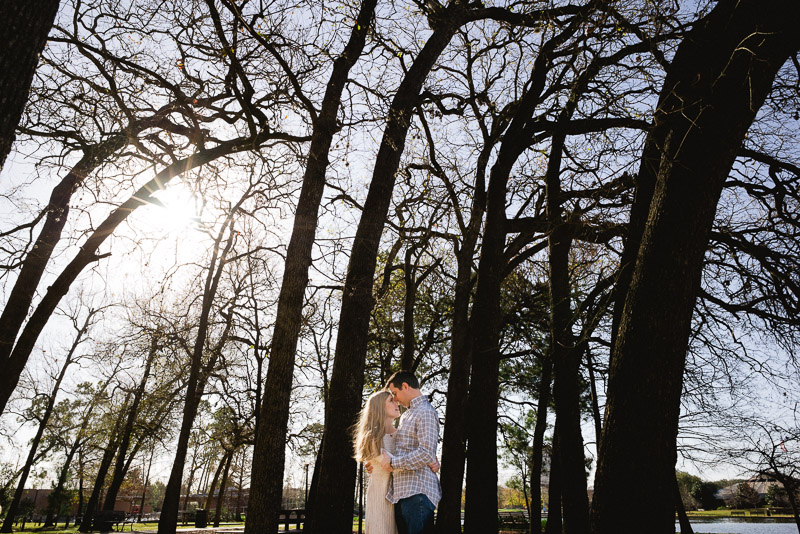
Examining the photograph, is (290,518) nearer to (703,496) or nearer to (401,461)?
(401,461)

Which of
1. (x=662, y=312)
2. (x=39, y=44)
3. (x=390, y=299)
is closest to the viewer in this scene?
(x=39, y=44)

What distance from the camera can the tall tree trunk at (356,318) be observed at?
533 cm

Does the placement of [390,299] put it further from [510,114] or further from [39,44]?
[39,44]

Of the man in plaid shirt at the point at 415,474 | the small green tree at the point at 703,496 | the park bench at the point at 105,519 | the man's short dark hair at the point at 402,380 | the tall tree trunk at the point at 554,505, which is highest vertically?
the man's short dark hair at the point at 402,380

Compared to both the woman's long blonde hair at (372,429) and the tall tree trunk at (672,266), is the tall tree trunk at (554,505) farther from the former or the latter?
the tall tree trunk at (672,266)

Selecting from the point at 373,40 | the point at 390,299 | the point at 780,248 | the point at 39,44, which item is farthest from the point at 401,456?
the point at 390,299

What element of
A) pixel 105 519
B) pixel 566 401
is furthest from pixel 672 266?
pixel 105 519

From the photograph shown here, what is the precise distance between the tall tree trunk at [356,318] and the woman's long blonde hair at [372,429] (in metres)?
1.35

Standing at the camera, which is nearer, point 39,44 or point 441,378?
point 39,44

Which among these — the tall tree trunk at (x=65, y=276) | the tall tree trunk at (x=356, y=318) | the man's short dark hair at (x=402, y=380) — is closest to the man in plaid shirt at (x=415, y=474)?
the man's short dark hair at (x=402, y=380)

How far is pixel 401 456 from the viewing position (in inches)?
152

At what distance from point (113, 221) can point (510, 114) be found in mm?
7491

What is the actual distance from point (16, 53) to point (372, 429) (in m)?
3.48

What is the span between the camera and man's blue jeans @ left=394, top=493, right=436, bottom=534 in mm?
3764
